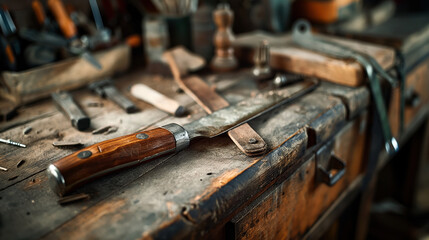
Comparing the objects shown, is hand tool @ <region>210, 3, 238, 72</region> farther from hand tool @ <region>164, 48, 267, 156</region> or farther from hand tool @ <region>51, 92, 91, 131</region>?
hand tool @ <region>51, 92, 91, 131</region>

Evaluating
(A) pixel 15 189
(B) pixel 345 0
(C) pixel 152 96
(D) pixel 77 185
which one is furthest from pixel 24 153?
(B) pixel 345 0

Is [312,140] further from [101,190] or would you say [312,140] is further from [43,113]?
[43,113]

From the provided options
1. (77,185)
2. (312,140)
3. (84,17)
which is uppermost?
(84,17)

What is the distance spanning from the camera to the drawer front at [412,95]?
1253 millimetres

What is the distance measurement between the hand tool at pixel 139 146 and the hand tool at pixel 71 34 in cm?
54

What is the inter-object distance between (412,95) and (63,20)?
54.3 inches

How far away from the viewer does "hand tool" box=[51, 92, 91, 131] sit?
83 centimetres

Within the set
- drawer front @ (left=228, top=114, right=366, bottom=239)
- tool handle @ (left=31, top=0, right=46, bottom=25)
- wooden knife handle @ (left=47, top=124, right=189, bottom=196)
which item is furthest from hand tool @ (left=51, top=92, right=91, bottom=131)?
drawer front @ (left=228, top=114, right=366, bottom=239)

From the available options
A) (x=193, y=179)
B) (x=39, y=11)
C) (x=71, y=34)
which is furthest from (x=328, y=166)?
(x=39, y=11)

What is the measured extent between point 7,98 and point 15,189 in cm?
55

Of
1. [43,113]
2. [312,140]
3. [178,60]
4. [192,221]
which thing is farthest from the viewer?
[178,60]

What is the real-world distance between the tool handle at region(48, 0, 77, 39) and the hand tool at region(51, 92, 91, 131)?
26 centimetres

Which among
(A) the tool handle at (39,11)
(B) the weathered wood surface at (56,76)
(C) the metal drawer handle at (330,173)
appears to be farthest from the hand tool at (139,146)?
(A) the tool handle at (39,11)

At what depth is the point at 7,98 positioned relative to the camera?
1.05 meters
